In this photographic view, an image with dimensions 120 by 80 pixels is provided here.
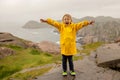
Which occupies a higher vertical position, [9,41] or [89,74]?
[9,41]

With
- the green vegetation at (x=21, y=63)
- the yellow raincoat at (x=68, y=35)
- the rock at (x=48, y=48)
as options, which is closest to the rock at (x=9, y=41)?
the rock at (x=48, y=48)

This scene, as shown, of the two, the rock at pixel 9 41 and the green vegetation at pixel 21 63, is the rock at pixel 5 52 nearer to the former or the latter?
the green vegetation at pixel 21 63


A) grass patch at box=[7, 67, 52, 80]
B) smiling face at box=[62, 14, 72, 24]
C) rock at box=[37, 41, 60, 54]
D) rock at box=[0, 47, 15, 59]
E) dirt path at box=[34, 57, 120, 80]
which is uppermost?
smiling face at box=[62, 14, 72, 24]

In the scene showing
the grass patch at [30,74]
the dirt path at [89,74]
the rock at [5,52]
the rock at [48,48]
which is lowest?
the grass patch at [30,74]

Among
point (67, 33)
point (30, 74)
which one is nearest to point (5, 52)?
point (30, 74)

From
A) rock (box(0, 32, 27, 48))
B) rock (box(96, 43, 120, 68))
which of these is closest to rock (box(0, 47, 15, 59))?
rock (box(0, 32, 27, 48))

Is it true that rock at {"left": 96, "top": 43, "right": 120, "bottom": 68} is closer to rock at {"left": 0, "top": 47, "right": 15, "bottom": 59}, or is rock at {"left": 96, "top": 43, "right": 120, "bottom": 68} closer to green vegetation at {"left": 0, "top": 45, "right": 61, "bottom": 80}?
green vegetation at {"left": 0, "top": 45, "right": 61, "bottom": 80}

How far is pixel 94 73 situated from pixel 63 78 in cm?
167

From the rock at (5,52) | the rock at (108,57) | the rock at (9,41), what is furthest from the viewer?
the rock at (9,41)

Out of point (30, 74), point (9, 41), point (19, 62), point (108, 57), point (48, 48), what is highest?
point (9, 41)

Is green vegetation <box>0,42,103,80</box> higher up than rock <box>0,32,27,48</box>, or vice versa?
rock <box>0,32,27,48</box>

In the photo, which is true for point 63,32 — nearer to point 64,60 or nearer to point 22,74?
point 64,60

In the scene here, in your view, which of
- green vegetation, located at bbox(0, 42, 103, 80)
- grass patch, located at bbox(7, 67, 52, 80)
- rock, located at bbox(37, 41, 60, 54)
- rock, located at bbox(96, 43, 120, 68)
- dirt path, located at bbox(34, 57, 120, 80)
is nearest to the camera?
dirt path, located at bbox(34, 57, 120, 80)

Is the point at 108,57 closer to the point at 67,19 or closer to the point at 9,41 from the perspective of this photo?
the point at 67,19
